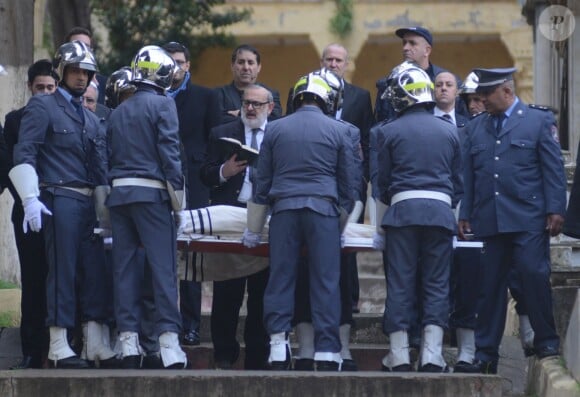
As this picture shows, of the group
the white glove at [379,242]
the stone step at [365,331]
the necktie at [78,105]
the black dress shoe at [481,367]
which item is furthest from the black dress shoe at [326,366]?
the necktie at [78,105]

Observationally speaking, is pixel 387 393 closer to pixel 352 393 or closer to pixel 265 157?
pixel 352 393

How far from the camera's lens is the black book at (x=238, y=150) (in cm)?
1168

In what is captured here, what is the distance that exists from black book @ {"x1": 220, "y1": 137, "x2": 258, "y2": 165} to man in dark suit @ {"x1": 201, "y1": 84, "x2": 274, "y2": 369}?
0.19 feet

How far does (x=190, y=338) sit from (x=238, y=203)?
1.12 meters

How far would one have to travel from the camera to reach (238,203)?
1220 centimetres

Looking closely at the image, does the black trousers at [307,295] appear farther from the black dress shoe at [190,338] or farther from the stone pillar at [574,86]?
the stone pillar at [574,86]

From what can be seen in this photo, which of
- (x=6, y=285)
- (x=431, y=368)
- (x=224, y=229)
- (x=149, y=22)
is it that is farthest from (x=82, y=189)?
(x=149, y=22)

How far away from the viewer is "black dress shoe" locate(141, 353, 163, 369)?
1123 centimetres

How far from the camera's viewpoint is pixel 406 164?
11039 millimetres

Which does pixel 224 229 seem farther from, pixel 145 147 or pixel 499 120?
pixel 499 120

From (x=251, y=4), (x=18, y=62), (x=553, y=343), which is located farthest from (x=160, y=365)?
(x=251, y=4)

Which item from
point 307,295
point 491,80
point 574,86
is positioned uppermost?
point 574,86

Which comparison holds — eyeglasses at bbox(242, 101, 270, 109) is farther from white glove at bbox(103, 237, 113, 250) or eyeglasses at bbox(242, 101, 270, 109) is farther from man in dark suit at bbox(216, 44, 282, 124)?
white glove at bbox(103, 237, 113, 250)

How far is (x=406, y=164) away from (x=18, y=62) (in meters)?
5.67
